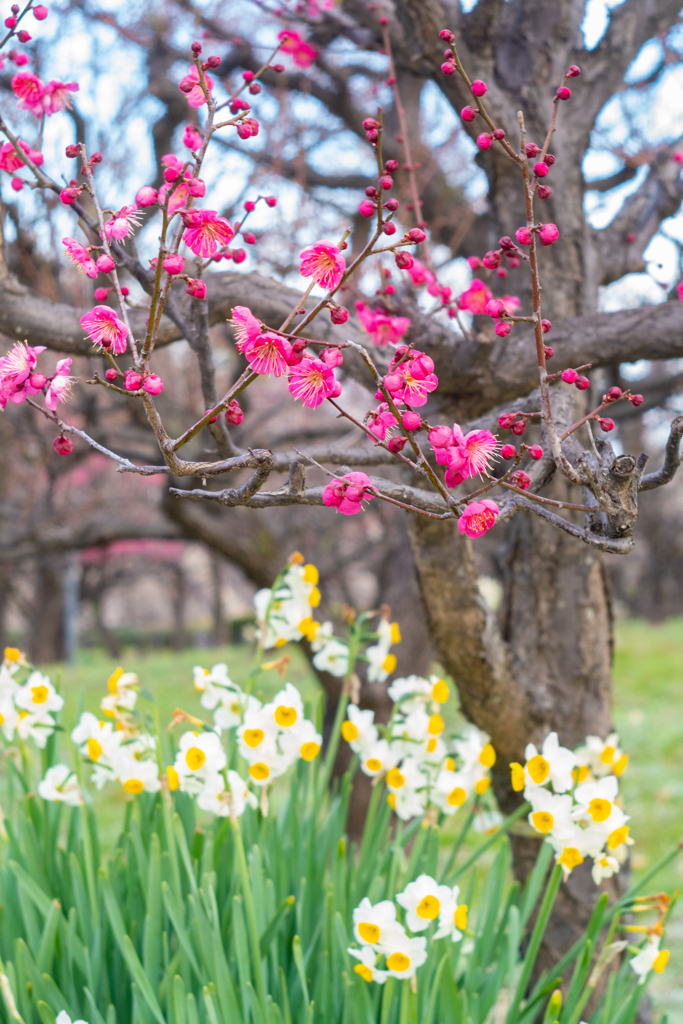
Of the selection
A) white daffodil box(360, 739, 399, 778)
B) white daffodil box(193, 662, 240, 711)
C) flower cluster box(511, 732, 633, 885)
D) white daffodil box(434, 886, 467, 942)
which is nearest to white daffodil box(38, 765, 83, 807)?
white daffodil box(193, 662, 240, 711)

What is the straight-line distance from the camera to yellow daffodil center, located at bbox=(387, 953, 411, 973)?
1.32 m

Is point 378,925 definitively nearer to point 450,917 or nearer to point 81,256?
point 450,917

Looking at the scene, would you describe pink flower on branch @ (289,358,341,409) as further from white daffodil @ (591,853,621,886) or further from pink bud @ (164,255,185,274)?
white daffodil @ (591,853,621,886)

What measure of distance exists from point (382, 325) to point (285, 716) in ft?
2.98

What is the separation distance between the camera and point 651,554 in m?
13.6

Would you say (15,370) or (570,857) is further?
(570,857)

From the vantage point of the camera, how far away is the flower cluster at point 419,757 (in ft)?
5.90

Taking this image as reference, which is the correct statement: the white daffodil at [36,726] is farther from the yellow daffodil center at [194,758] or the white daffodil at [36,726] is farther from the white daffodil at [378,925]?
the white daffodil at [378,925]

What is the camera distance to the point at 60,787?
1.82 m

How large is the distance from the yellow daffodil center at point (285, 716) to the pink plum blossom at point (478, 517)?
0.77 meters

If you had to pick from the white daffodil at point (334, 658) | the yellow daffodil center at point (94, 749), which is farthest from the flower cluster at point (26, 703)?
the white daffodil at point (334, 658)

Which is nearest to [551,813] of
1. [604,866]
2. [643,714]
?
[604,866]

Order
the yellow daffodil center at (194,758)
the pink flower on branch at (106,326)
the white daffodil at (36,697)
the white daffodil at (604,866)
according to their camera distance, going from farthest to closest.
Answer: the white daffodil at (36,697), the white daffodil at (604,866), the yellow daffodil center at (194,758), the pink flower on branch at (106,326)

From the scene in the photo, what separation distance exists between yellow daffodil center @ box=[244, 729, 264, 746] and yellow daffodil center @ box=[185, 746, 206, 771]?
10 cm
